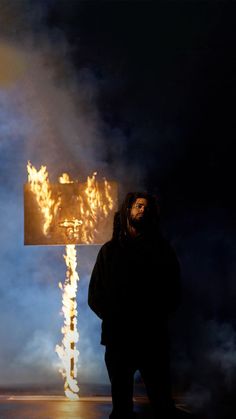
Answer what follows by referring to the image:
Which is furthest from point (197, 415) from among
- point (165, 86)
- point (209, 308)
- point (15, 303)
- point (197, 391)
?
point (165, 86)

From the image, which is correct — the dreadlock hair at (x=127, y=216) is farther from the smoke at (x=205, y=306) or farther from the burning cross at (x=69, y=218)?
the smoke at (x=205, y=306)

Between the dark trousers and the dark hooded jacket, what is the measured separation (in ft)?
0.15

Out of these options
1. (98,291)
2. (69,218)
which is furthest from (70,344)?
(98,291)

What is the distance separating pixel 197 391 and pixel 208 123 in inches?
101

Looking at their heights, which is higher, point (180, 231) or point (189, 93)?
point (189, 93)

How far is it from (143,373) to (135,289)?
375mm

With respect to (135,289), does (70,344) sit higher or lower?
lower

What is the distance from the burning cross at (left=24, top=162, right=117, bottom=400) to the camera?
19.3 ft

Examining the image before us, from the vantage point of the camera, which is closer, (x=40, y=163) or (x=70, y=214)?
(x=70, y=214)

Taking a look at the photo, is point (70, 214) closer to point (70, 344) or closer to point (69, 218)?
point (69, 218)

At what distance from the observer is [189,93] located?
6371mm

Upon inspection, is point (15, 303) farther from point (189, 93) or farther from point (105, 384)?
point (189, 93)

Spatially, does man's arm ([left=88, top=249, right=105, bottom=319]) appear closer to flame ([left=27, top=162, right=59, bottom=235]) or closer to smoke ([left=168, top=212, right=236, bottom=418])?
flame ([left=27, top=162, right=59, bottom=235])

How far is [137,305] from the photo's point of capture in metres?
2.83
